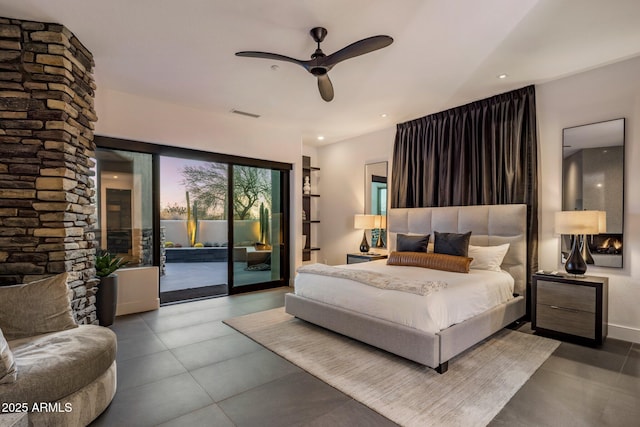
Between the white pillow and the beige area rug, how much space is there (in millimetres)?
757

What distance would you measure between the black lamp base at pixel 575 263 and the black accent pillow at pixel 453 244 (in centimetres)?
102

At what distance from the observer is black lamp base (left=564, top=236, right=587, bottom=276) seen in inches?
134

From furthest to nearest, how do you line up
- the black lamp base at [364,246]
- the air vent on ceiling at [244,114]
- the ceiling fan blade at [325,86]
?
the black lamp base at [364,246]
the air vent on ceiling at [244,114]
the ceiling fan blade at [325,86]

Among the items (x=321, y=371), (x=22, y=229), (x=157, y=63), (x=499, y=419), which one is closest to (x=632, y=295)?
(x=499, y=419)

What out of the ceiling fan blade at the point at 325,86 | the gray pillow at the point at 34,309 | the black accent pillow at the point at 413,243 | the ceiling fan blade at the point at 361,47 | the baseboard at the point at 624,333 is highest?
the ceiling fan blade at the point at 361,47

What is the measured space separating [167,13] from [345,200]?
15.5 feet

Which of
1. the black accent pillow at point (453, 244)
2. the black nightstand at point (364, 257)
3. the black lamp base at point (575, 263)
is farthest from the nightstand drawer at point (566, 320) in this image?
the black nightstand at point (364, 257)

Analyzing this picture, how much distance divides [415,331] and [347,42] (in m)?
2.71

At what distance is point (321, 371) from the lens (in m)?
2.71

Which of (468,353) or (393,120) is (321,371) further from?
(393,120)

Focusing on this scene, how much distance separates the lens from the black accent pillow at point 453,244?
158 inches

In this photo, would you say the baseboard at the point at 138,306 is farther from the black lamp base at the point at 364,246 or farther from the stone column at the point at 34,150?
the black lamp base at the point at 364,246

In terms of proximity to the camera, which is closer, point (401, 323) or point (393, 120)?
point (401, 323)

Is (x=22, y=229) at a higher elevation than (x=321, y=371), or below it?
higher
